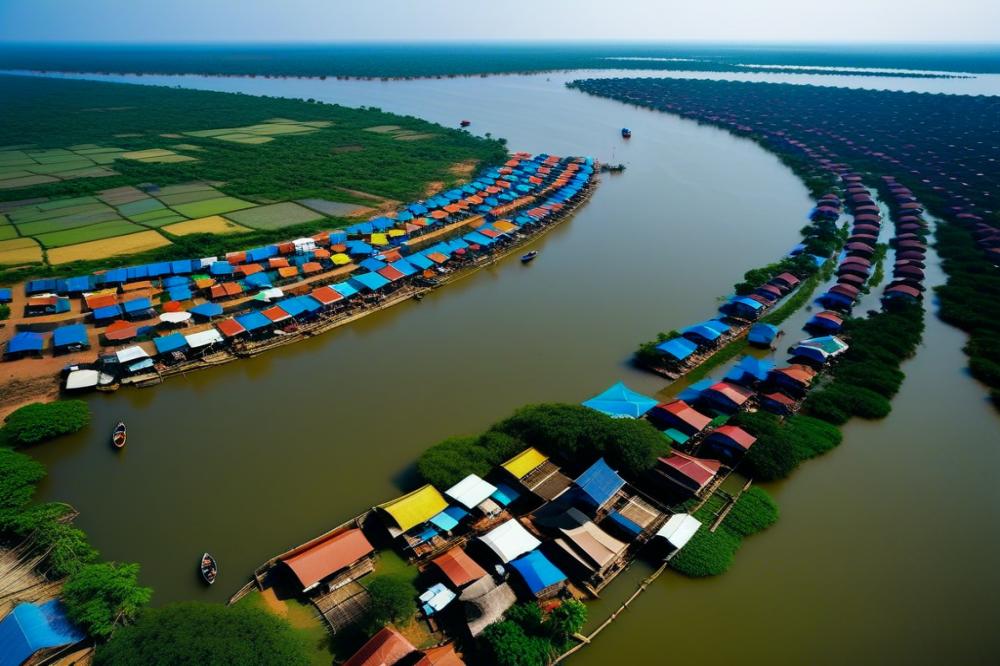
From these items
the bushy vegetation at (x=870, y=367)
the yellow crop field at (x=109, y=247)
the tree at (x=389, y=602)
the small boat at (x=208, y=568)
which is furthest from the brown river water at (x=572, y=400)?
the yellow crop field at (x=109, y=247)

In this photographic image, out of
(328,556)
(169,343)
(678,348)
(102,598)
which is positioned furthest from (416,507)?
(169,343)

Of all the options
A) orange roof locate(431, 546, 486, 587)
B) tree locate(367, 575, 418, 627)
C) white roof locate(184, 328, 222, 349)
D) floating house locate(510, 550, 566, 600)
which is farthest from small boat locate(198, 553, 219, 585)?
white roof locate(184, 328, 222, 349)

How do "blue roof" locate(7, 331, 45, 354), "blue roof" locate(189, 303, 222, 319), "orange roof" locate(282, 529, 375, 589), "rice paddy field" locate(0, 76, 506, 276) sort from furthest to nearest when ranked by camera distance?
"rice paddy field" locate(0, 76, 506, 276)
"blue roof" locate(189, 303, 222, 319)
"blue roof" locate(7, 331, 45, 354)
"orange roof" locate(282, 529, 375, 589)

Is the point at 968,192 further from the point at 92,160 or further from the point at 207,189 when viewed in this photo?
the point at 92,160

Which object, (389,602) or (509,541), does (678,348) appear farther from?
(389,602)

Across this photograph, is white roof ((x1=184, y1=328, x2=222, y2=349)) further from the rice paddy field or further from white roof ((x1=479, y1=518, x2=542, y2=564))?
white roof ((x1=479, y1=518, x2=542, y2=564))

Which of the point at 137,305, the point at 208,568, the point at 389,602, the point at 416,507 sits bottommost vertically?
the point at 208,568

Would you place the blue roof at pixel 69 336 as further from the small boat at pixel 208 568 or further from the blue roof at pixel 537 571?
the blue roof at pixel 537 571
